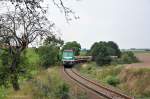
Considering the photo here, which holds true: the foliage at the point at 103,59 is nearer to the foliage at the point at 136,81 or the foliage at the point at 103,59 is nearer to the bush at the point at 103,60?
the bush at the point at 103,60

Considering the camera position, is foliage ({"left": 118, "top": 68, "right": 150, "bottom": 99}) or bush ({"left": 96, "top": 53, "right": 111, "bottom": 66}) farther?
bush ({"left": 96, "top": 53, "right": 111, "bottom": 66})

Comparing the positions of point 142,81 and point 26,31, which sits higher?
point 26,31

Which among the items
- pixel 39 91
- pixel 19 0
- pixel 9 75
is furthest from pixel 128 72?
pixel 19 0

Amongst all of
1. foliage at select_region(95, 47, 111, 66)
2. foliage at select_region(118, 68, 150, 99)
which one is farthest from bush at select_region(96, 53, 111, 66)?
foliage at select_region(118, 68, 150, 99)

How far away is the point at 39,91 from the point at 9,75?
253 inches

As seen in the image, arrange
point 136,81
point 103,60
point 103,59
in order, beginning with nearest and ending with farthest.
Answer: point 136,81 → point 103,59 → point 103,60

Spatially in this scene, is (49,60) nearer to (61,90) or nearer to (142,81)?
(142,81)

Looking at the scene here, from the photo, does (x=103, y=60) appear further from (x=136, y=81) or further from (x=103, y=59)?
(x=136, y=81)

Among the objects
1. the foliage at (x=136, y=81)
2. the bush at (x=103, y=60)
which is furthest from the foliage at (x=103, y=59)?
the foliage at (x=136, y=81)

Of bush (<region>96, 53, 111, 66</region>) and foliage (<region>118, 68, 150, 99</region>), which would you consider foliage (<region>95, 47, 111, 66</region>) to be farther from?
foliage (<region>118, 68, 150, 99</region>)

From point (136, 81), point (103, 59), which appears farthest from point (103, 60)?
point (136, 81)

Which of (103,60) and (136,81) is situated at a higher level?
(103,60)

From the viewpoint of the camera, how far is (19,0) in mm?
7207

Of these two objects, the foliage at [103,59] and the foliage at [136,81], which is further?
the foliage at [103,59]
